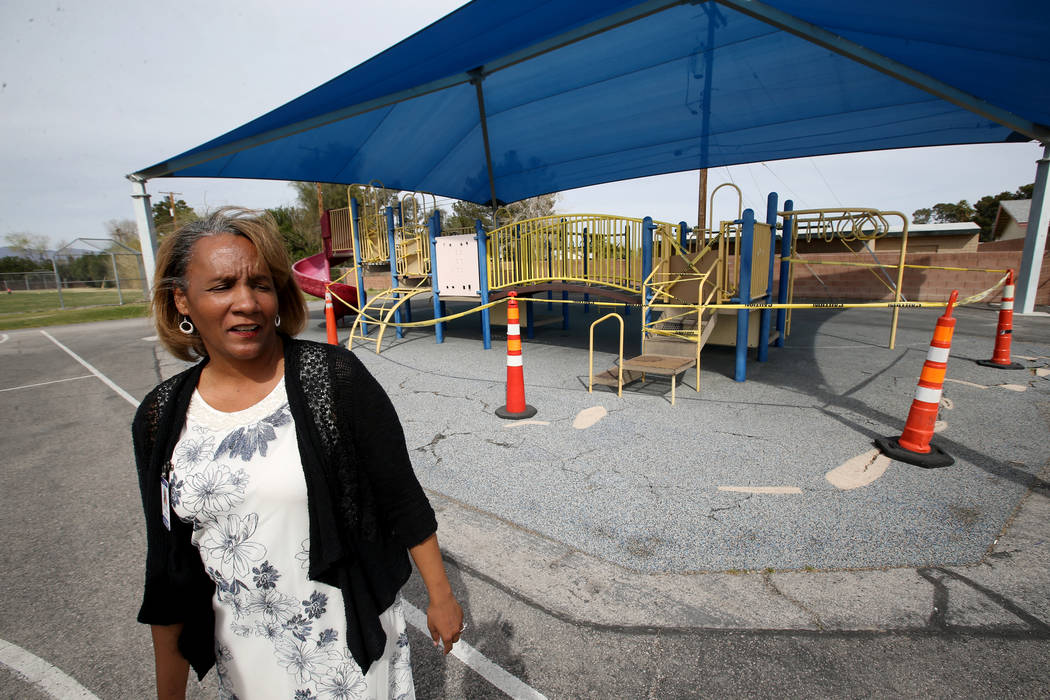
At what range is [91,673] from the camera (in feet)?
6.16

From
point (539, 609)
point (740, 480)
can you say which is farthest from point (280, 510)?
point (740, 480)

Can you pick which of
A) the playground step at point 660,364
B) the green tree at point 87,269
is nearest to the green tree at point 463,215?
the green tree at point 87,269

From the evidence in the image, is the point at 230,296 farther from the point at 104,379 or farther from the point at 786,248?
the point at 104,379

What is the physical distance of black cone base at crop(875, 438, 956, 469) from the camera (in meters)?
3.32

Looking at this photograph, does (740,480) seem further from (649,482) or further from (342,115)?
(342,115)

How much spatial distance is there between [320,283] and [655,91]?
9.09 meters

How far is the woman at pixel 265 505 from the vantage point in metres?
1.10

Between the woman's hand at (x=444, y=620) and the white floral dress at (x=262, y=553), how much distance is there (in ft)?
0.52

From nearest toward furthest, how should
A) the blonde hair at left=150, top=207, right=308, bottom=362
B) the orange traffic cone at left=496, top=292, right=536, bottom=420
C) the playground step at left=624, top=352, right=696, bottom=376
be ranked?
the blonde hair at left=150, top=207, right=308, bottom=362, the orange traffic cone at left=496, top=292, right=536, bottom=420, the playground step at left=624, top=352, right=696, bottom=376

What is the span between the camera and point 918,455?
3.42 metres

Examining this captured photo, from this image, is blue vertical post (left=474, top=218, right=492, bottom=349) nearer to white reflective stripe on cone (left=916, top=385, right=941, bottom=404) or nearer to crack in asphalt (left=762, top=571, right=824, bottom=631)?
white reflective stripe on cone (left=916, top=385, right=941, bottom=404)

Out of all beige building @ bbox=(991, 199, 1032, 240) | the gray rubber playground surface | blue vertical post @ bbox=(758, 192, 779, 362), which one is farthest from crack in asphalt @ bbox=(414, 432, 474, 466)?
beige building @ bbox=(991, 199, 1032, 240)

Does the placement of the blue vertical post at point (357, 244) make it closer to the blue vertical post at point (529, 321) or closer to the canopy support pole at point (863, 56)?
the blue vertical post at point (529, 321)

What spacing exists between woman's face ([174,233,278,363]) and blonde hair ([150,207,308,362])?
3 centimetres
